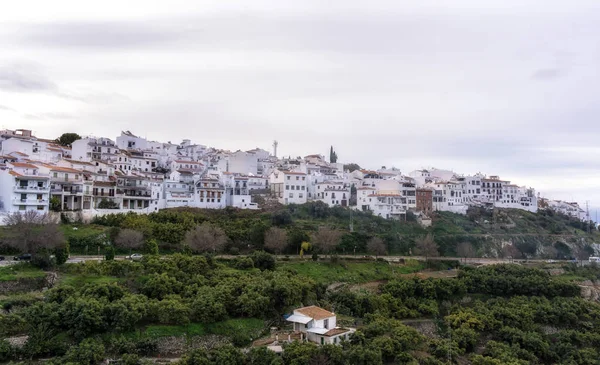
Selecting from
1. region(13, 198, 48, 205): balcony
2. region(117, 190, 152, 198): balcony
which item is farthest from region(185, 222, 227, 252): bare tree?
region(13, 198, 48, 205): balcony

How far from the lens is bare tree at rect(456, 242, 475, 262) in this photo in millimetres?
49031

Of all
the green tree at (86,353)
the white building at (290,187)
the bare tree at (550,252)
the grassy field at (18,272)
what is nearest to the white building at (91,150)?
the white building at (290,187)

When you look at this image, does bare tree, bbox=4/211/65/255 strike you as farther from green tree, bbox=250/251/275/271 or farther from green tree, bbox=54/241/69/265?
green tree, bbox=250/251/275/271

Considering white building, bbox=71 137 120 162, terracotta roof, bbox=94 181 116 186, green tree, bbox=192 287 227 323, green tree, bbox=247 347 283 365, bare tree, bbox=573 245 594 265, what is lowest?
green tree, bbox=247 347 283 365

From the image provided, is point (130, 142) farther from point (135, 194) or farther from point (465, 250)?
point (465, 250)

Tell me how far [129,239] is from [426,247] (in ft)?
93.9

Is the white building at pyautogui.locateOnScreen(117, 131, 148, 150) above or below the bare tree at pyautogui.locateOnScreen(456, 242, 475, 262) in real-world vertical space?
above

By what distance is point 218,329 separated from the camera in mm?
25016

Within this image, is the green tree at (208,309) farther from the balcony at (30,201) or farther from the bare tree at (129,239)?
the balcony at (30,201)

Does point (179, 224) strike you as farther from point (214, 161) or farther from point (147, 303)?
point (214, 161)

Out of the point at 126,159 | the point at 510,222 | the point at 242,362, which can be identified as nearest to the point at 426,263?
the point at 510,222

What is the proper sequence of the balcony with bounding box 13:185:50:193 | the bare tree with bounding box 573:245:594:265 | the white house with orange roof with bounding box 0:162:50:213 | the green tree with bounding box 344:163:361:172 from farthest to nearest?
the green tree with bounding box 344:163:361:172 → the bare tree with bounding box 573:245:594:265 → the balcony with bounding box 13:185:50:193 → the white house with orange roof with bounding box 0:162:50:213

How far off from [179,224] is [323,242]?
13.1 meters

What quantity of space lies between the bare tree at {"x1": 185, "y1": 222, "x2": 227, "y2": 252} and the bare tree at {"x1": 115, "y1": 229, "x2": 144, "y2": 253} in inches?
148
